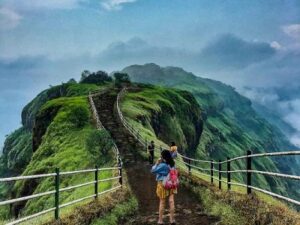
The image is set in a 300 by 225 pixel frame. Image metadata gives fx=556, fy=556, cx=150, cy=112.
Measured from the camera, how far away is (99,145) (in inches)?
2057

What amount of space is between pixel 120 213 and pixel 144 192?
307 inches

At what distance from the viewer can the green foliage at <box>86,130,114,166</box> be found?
4919cm

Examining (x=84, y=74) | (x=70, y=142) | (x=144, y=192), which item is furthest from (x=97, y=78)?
(x=144, y=192)

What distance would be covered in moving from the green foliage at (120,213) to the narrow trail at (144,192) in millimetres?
314

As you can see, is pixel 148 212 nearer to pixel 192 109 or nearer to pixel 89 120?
pixel 89 120

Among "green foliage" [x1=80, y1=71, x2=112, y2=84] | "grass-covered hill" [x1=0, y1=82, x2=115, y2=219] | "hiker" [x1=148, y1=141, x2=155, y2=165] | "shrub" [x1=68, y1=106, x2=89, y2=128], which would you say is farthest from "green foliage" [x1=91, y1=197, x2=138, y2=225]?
"green foliage" [x1=80, y1=71, x2=112, y2=84]

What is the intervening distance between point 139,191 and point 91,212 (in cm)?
1110

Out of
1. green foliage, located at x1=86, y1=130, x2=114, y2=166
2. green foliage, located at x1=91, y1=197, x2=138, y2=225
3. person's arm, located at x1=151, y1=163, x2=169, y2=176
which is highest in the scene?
green foliage, located at x1=86, y1=130, x2=114, y2=166

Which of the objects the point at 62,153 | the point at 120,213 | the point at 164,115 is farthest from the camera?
the point at 164,115

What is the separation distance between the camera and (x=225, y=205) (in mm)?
20344

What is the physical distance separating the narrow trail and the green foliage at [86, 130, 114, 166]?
1.25 meters

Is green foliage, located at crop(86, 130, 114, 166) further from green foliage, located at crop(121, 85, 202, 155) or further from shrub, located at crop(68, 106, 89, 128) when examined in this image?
shrub, located at crop(68, 106, 89, 128)

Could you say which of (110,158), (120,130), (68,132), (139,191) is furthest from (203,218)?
(68,132)

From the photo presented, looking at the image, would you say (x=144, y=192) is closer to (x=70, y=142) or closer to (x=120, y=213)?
(x=120, y=213)
